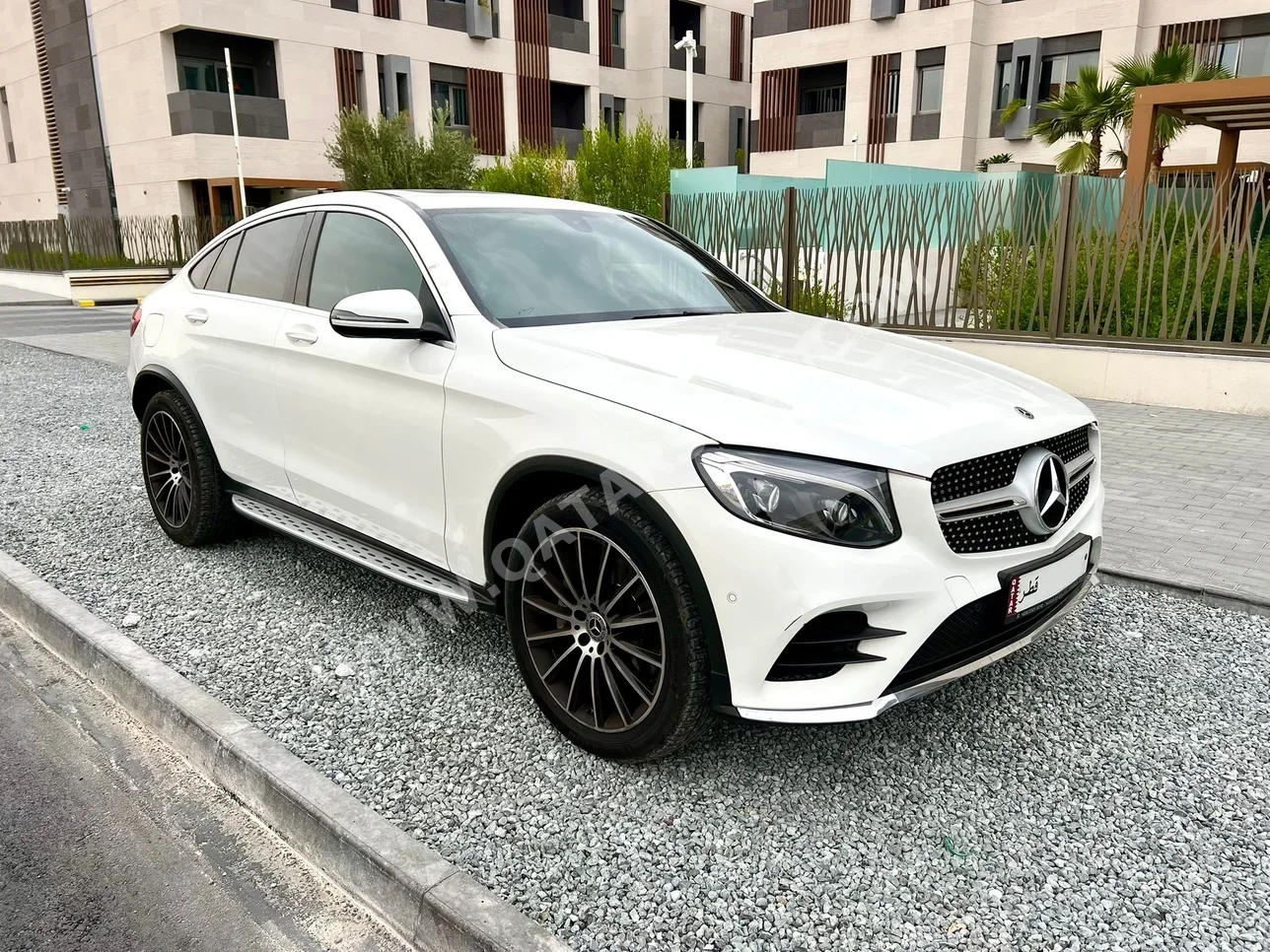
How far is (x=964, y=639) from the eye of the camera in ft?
8.91

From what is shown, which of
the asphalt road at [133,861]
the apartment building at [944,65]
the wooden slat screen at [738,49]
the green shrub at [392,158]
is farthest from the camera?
the wooden slat screen at [738,49]

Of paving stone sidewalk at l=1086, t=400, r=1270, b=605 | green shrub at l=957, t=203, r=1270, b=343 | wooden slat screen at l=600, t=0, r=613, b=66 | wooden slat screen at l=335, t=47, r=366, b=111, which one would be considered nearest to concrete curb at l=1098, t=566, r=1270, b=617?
paving stone sidewalk at l=1086, t=400, r=1270, b=605

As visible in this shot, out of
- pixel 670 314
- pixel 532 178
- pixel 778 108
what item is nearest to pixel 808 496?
pixel 670 314

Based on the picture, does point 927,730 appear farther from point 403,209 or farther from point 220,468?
point 220,468

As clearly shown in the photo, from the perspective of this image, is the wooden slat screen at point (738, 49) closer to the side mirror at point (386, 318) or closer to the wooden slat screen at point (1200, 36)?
the wooden slat screen at point (1200, 36)

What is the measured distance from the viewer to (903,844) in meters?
2.68

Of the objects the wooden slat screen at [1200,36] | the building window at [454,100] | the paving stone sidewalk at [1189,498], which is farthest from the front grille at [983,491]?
the building window at [454,100]

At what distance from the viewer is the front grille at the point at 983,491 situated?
104 inches

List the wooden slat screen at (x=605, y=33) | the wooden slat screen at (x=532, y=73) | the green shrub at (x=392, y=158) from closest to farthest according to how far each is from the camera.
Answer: the green shrub at (x=392, y=158), the wooden slat screen at (x=532, y=73), the wooden slat screen at (x=605, y=33)

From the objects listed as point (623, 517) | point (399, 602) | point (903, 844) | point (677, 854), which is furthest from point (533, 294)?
point (903, 844)

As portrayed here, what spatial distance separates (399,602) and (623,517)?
6.70 ft

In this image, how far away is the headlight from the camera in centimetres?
252

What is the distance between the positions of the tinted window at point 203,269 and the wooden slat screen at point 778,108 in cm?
3572

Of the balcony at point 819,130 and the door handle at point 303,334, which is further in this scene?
the balcony at point 819,130
